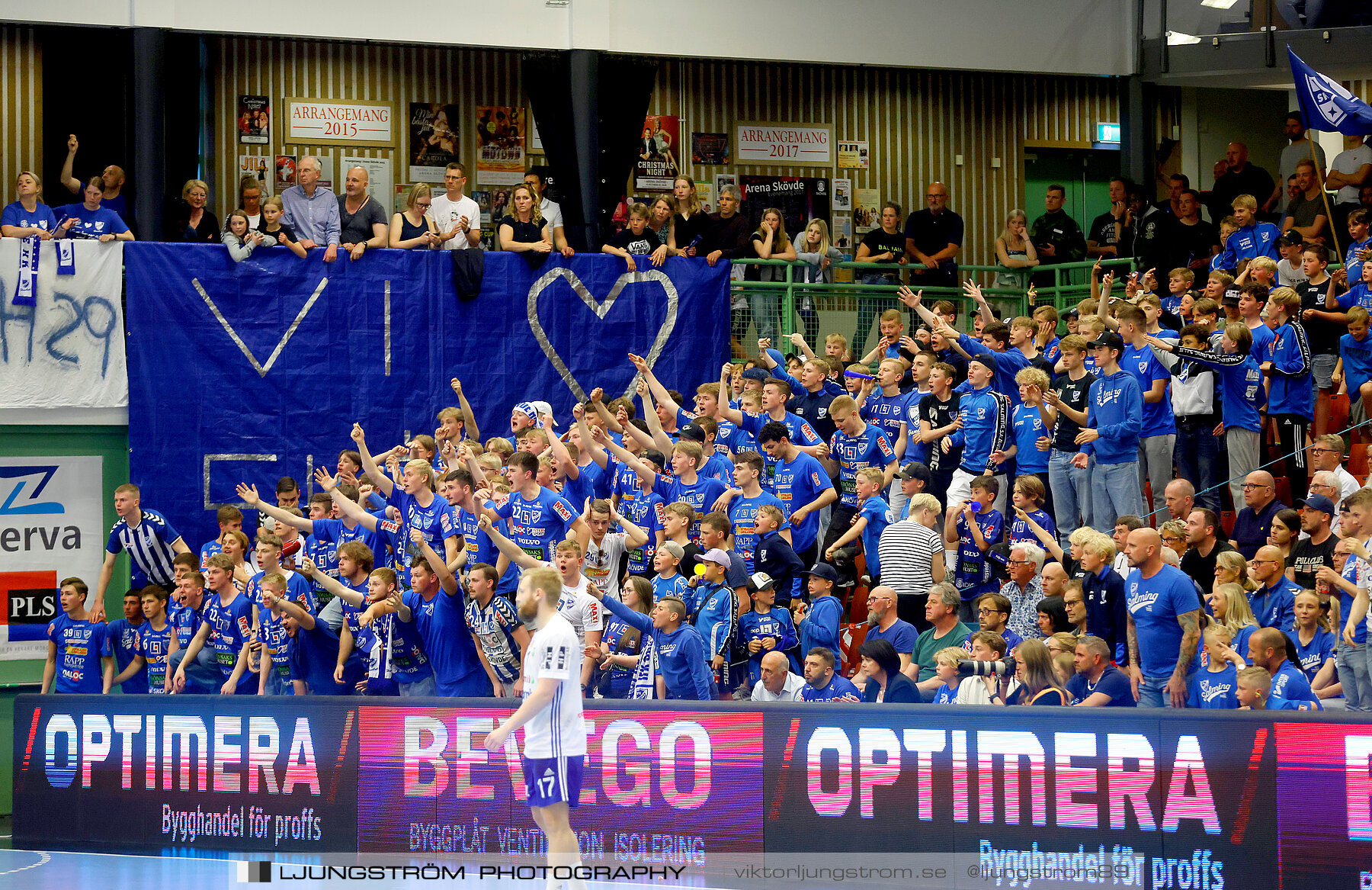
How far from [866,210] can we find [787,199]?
136 centimetres

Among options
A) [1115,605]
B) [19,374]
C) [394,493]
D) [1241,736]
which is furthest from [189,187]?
[1241,736]

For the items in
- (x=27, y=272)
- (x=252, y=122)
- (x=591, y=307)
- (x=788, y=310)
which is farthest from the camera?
(x=252, y=122)

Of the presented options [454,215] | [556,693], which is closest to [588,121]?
[454,215]

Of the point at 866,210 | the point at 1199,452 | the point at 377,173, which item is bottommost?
the point at 1199,452

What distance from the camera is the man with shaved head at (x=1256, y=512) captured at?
11594mm

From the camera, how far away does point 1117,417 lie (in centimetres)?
1276

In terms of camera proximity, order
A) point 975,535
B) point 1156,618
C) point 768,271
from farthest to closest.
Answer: point 768,271
point 975,535
point 1156,618

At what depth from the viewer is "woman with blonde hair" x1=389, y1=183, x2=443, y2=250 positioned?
55.2 ft

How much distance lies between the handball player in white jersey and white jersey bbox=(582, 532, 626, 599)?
3892 millimetres

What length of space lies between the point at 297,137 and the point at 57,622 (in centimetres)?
830

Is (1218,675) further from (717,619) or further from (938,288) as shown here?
(938,288)

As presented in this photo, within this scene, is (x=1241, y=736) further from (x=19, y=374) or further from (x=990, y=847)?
(x=19, y=374)

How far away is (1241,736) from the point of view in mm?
8656

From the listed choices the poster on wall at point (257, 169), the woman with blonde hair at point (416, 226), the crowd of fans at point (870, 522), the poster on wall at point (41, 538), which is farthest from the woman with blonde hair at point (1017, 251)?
the poster on wall at point (41, 538)
